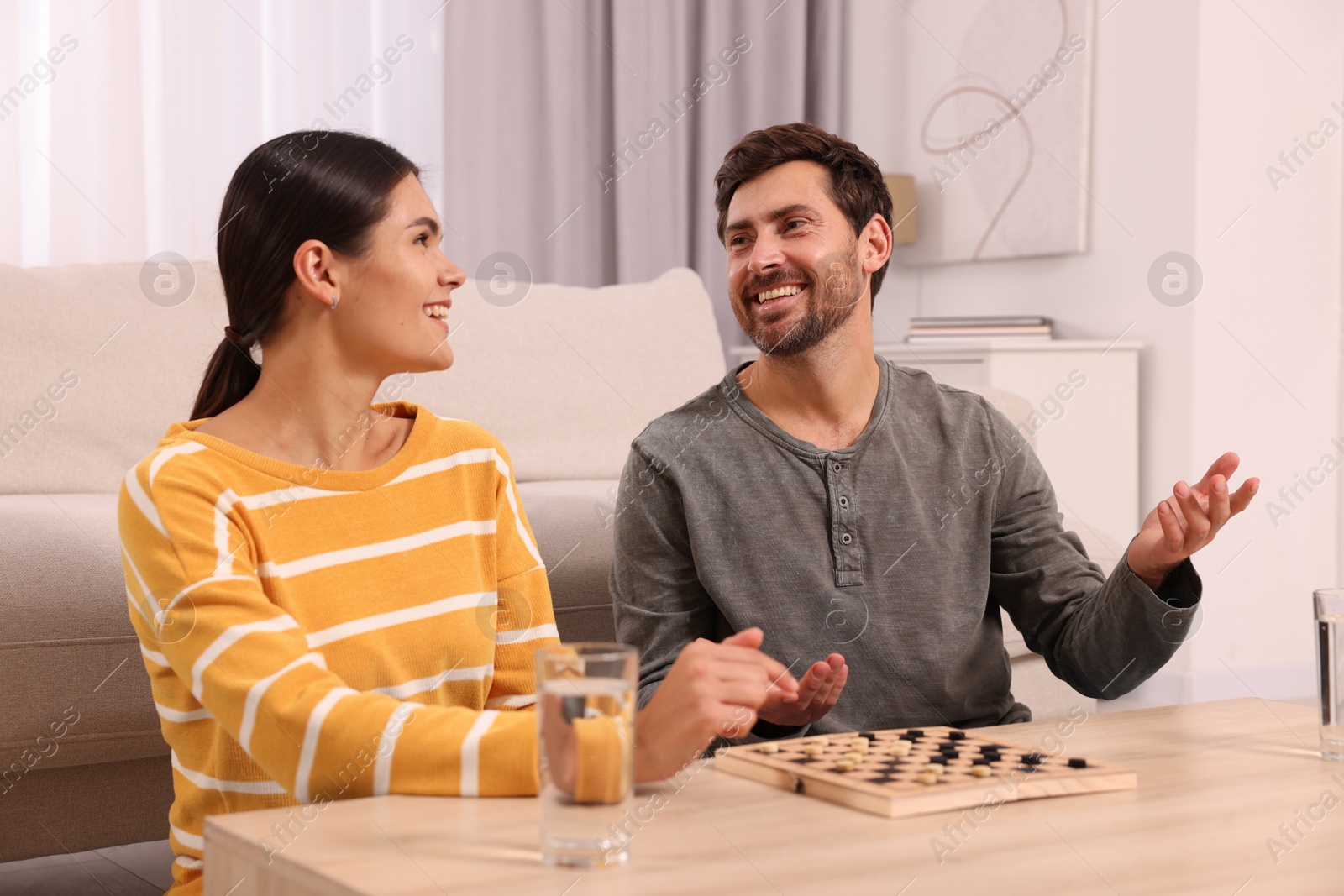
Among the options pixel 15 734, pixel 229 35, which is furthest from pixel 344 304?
pixel 229 35

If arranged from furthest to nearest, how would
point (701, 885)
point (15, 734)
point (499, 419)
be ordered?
point (499, 419) < point (15, 734) < point (701, 885)

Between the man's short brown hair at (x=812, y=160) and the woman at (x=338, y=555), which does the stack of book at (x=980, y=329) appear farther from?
the woman at (x=338, y=555)

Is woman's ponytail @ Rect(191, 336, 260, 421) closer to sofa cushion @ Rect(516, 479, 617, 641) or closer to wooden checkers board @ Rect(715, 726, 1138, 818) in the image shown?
wooden checkers board @ Rect(715, 726, 1138, 818)

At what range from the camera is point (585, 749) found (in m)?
0.66

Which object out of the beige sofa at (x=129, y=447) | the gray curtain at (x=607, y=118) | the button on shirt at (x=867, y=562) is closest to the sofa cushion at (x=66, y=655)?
the beige sofa at (x=129, y=447)

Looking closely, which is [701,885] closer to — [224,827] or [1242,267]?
[224,827]

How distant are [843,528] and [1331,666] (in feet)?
1.73

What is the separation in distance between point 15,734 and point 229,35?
2.21 m

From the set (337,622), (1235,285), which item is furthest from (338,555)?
(1235,285)

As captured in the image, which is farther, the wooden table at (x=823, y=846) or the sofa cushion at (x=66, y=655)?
the sofa cushion at (x=66, y=655)

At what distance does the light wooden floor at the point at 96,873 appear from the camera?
176cm

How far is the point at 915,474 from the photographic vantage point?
1440 mm

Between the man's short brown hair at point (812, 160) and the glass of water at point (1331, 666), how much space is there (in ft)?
2.53

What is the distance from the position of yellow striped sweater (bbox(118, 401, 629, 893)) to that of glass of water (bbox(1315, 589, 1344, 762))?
57 centimetres
